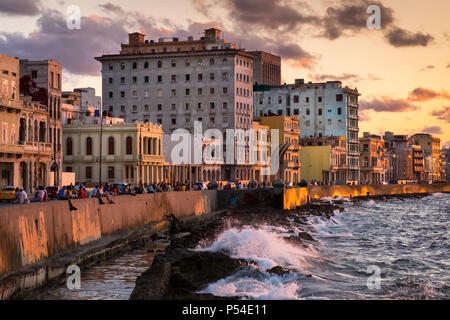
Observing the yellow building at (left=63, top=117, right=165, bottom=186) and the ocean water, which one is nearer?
A: the ocean water

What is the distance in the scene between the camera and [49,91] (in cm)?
7925

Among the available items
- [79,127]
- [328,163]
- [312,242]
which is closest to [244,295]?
[312,242]

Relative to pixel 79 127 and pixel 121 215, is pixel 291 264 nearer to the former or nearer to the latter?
pixel 121 215

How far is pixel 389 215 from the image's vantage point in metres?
95.4

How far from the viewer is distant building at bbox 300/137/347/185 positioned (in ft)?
538

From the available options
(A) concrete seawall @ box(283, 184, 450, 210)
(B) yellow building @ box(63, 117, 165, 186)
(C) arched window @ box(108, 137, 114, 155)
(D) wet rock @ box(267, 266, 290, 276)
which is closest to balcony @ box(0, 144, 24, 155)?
(B) yellow building @ box(63, 117, 165, 186)

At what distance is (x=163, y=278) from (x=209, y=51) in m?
112

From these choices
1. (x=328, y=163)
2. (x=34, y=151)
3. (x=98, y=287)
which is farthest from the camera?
(x=328, y=163)

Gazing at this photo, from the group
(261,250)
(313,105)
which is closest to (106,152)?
(261,250)

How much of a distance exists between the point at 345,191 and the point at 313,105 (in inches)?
1585

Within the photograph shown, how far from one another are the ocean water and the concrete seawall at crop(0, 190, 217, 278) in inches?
242
